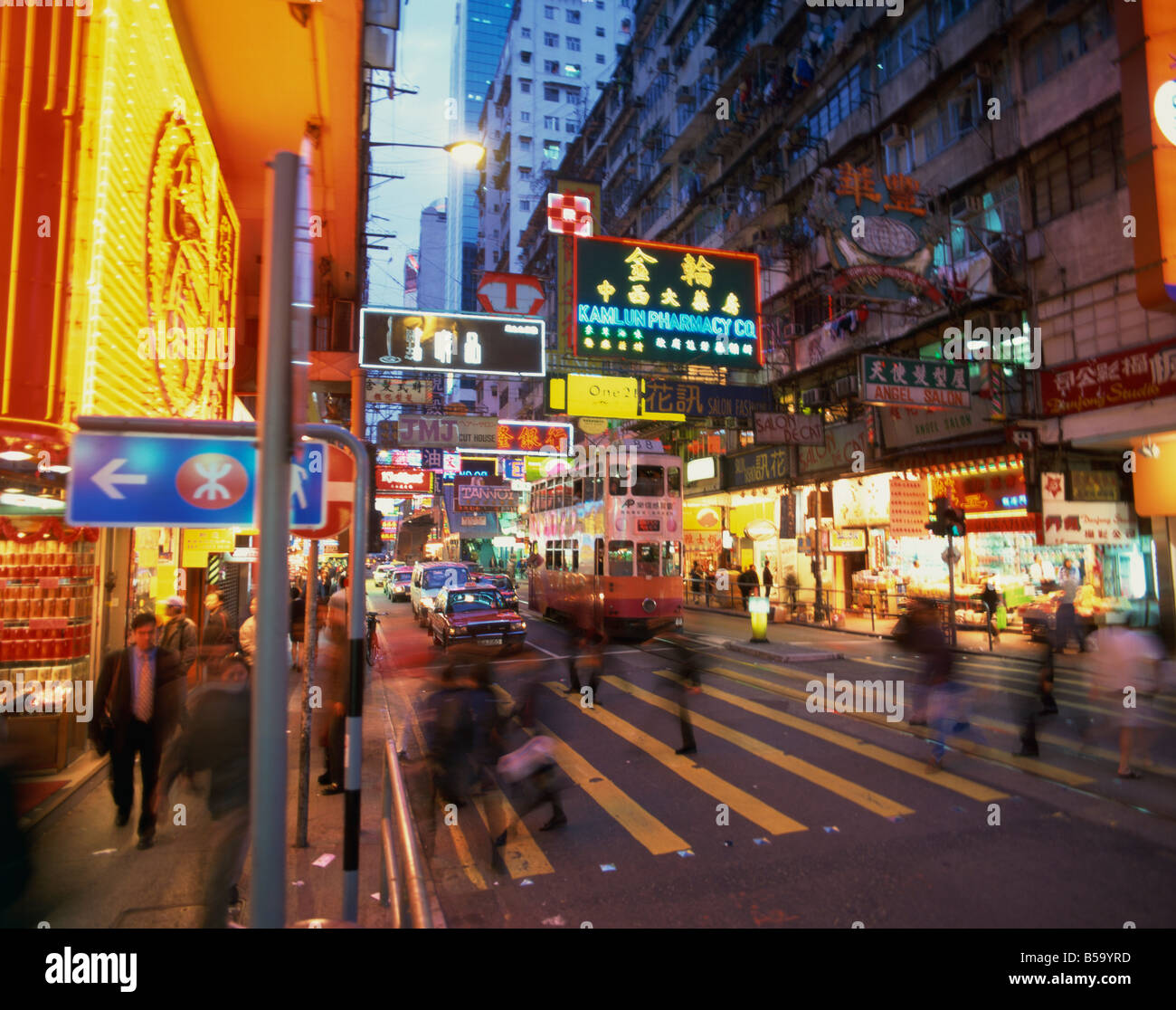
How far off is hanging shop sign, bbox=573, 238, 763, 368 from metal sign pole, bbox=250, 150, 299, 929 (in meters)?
12.9

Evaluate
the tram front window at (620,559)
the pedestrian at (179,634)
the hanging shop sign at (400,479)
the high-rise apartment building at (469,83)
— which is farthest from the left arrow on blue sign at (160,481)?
the high-rise apartment building at (469,83)

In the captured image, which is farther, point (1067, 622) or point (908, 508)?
point (908, 508)

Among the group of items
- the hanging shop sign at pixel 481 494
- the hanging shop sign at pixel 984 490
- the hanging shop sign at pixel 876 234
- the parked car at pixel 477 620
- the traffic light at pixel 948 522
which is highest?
the hanging shop sign at pixel 876 234

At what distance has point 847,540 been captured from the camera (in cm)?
2416

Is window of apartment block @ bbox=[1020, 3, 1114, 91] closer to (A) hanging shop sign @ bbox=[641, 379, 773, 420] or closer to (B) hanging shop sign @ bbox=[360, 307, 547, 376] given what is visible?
(A) hanging shop sign @ bbox=[641, 379, 773, 420]

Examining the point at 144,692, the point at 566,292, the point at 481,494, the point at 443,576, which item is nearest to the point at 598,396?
the point at 566,292

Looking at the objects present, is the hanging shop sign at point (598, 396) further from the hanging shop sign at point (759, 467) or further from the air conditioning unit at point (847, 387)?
the hanging shop sign at point (759, 467)

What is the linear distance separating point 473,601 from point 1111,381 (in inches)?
592

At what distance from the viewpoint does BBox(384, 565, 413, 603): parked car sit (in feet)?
120

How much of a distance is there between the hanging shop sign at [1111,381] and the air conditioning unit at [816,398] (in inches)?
327

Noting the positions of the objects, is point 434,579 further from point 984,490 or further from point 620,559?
point 984,490

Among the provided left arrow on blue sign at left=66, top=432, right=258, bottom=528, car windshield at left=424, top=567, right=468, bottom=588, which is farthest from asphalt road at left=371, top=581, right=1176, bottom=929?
car windshield at left=424, top=567, right=468, bottom=588

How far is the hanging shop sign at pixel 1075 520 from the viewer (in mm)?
16703
